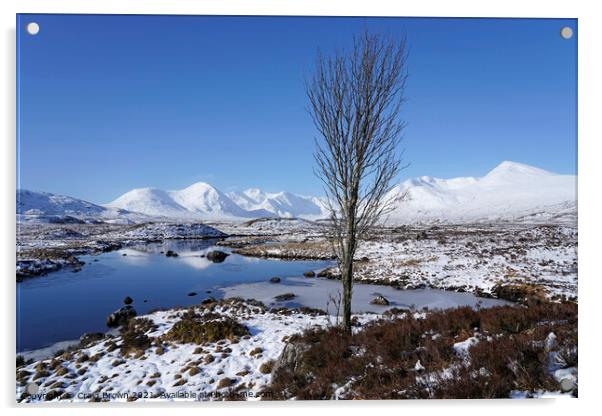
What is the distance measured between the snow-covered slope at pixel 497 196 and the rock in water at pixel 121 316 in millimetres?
7118

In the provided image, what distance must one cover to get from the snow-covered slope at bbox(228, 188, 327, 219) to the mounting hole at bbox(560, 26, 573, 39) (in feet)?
17.5

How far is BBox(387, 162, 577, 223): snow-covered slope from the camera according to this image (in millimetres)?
5344

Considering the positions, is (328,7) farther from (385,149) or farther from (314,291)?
(314,291)

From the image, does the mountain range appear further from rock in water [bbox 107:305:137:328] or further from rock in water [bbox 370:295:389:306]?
rock in water [bbox 370:295:389:306]

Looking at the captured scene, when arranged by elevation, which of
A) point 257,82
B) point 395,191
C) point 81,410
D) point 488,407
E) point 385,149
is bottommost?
point 81,410

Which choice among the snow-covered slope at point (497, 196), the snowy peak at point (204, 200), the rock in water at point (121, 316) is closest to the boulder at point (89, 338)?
the rock in water at point (121, 316)

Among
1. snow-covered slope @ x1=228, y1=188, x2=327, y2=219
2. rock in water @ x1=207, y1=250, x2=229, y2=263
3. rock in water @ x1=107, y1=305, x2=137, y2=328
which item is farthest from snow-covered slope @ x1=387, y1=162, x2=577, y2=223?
rock in water @ x1=207, y1=250, x2=229, y2=263

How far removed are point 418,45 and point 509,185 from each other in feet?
11.4

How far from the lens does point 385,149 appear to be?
16.7 feet

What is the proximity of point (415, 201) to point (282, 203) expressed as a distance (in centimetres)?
290

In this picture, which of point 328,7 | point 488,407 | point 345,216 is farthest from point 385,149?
point 488,407

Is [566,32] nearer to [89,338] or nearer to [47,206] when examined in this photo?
[47,206]

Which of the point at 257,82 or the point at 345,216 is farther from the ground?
the point at 257,82

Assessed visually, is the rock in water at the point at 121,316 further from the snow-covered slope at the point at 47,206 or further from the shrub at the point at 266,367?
the shrub at the point at 266,367
